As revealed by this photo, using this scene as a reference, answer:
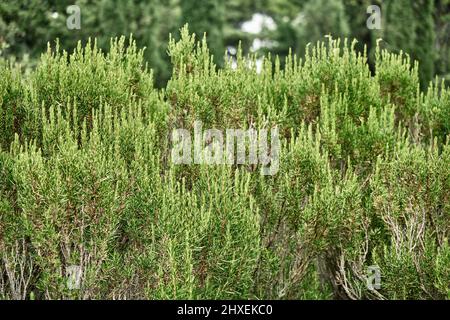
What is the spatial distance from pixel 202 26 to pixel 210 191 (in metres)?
18.3

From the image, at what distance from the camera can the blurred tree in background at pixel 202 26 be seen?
17.9 meters

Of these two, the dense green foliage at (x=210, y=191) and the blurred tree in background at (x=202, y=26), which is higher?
the blurred tree in background at (x=202, y=26)

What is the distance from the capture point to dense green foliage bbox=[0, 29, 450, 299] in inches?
284

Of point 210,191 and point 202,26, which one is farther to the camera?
point 202,26

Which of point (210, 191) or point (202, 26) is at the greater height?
point (202, 26)

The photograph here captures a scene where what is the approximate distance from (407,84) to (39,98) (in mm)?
5521

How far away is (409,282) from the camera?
801 centimetres

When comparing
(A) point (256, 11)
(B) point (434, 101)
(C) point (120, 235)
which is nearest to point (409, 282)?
(B) point (434, 101)

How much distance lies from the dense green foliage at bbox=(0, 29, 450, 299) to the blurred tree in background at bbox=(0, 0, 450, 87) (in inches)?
145

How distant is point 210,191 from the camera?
7438 mm

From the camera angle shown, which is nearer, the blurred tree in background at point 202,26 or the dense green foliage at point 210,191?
the dense green foliage at point 210,191

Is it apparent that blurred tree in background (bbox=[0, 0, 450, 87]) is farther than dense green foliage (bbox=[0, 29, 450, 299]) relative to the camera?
Yes

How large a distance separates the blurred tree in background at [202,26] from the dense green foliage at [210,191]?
3.67 m

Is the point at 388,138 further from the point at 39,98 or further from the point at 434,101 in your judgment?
the point at 39,98
